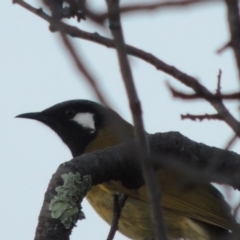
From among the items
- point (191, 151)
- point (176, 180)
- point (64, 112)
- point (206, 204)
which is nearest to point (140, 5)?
point (191, 151)

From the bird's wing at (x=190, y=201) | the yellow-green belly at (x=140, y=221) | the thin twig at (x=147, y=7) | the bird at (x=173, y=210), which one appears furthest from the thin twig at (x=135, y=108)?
the yellow-green belly at (x=140, y=221)

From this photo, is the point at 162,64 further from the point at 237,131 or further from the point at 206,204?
the point at 206,204

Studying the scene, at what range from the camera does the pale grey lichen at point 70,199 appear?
1915 mm

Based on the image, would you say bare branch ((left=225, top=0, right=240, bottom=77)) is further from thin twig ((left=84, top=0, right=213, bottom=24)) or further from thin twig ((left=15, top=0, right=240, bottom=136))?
thin twig ((left=15, top=0, right=240, bottom=136))

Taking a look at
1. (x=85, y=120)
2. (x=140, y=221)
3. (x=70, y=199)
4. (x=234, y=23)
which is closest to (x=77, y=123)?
(x=85, y=120)

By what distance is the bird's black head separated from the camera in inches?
190

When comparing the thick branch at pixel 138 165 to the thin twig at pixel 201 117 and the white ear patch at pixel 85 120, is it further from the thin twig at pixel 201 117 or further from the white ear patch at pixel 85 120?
the white ear patch at pixel 85 120

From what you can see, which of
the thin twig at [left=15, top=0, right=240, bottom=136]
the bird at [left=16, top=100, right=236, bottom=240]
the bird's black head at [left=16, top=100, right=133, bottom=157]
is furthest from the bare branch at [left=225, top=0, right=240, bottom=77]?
the bird's black head at [left=16, top=100, right=133, bottom=157]

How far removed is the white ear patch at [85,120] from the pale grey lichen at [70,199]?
8.68 ft

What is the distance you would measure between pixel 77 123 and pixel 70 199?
285 cm

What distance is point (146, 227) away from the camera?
392cm

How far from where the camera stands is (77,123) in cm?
486

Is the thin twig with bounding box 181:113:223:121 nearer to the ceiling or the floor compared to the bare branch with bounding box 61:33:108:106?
nearer to the ceiling

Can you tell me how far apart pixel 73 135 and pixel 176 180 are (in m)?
1.37
